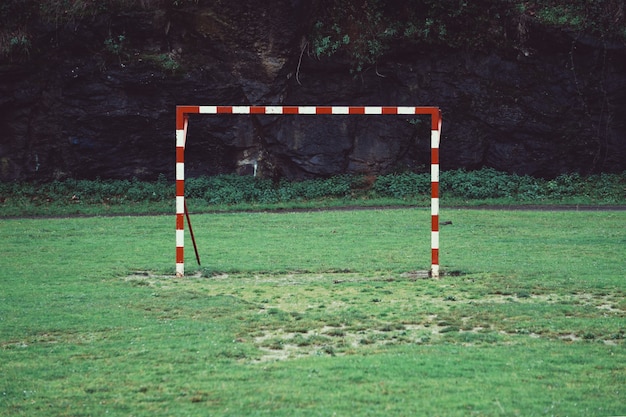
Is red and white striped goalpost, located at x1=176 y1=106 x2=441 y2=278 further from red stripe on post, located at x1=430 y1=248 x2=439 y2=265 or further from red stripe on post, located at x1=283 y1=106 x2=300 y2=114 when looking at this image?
red stripe on post, located at x1=430 y1=248 x2=439 y2=265

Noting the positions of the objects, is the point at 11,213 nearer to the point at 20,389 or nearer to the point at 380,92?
the point at 380,92

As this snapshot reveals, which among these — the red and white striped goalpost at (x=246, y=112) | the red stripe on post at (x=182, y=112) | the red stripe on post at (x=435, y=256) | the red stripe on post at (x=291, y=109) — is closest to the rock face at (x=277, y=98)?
the red stripe on post at (x=182, y=112)

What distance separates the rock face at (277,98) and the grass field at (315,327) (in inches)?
352

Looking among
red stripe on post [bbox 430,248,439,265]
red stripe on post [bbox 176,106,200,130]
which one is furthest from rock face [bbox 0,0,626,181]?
red stripe on post [bbox 430,248,439,265]

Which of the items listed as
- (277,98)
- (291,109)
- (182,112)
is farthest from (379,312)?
(277,98)

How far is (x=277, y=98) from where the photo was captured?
26.5m

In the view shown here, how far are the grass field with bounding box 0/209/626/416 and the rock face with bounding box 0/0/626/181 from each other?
8.94 meters

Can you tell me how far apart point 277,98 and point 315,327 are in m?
18.1

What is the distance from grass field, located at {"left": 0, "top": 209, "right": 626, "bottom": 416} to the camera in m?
6.45

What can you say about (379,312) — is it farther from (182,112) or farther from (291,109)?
(182,112)

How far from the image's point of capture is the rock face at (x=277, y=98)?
25.5 meters

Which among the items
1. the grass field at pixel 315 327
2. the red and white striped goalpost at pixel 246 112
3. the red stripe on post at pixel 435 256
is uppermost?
the red and white striped goalpost at pixel 246 112

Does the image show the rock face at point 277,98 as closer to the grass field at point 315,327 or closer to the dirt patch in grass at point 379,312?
the grass field at point 315,327

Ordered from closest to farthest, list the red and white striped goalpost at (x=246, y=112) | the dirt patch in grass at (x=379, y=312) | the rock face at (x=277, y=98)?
1. the dirt patch in grass at (x=379, y=312)
2. the red and white striped goalpost at (x=246, y=112)
3. the rock face at (x=277, y=98)
